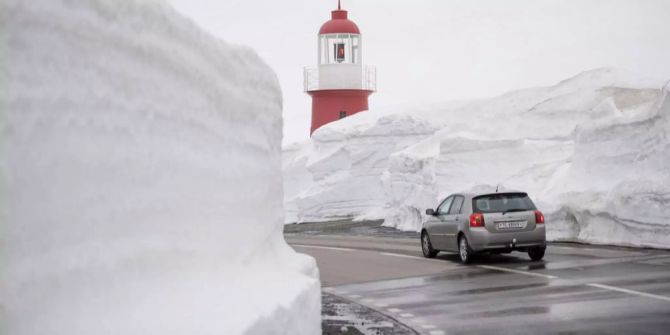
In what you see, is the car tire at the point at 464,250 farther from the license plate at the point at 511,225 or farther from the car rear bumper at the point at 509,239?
the license plate at the point at 511,225

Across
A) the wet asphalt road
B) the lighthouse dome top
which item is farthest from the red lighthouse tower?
the wet asphalt road

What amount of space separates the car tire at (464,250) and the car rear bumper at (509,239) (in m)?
0.34

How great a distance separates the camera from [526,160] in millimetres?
34875

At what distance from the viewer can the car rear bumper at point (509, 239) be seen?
1942 cm

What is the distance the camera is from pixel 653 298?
41.9 feet

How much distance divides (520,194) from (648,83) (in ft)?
78.5

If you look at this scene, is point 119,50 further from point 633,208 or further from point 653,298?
point 633,208

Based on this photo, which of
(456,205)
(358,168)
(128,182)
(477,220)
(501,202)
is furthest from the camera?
(358,168)

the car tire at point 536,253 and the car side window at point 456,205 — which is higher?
the car side window at point 456,205

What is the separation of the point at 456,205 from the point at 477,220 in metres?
1.56

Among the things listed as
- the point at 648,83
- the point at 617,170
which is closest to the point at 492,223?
the point at 617,170

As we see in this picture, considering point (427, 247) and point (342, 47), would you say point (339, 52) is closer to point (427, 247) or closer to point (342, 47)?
point (342, 47)

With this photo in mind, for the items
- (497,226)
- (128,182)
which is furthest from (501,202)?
(128,182)

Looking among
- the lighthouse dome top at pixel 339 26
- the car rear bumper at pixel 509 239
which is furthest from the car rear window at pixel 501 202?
the lighthouse dome top at pixel 339 26
